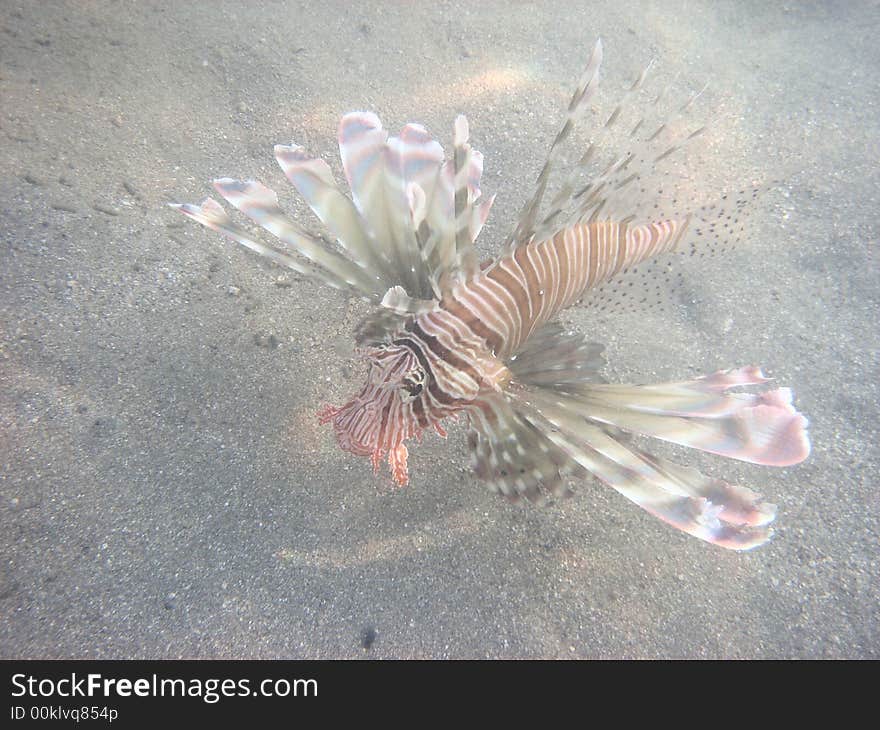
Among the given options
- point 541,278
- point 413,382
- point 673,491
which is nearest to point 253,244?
point 413,382

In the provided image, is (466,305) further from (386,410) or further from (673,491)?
(673,491)

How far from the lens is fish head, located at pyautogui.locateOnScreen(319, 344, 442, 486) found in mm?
1937

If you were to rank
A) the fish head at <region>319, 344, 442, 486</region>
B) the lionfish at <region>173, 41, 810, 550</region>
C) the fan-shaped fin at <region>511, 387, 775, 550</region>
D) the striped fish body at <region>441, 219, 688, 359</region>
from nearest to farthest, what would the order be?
1. the fan-shaped fin at <region>511, 387, 775, 550</region>
2. the lionfish at <region>173, 41, 810, 550</region>
3. the fish head at <region>319, 344, 442, 486</region>
4. the striped fish body at <region>441, 219, 688, 359</region>

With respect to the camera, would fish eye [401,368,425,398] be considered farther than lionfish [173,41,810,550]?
Yes

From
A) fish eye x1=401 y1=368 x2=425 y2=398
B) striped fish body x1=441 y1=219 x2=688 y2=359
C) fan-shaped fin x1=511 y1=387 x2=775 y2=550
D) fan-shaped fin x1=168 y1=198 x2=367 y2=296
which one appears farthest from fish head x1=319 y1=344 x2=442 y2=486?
fan-shaped fin x1=511 y1=387 x2=775 y2=550

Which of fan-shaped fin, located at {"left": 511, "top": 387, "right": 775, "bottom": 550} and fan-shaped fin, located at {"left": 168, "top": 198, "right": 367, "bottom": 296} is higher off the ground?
fan-shaped fin, located at {"left": 168, "top": 198, "right": 367, "bottom": 296}

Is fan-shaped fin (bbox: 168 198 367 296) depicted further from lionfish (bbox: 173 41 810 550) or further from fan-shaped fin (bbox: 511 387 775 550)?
fan-shaped fin (bbox: 511 387 775 550)

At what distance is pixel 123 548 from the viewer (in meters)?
2.02

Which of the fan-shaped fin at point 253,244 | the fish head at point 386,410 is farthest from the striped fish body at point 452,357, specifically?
the fan-shaped fin at point 253,244
